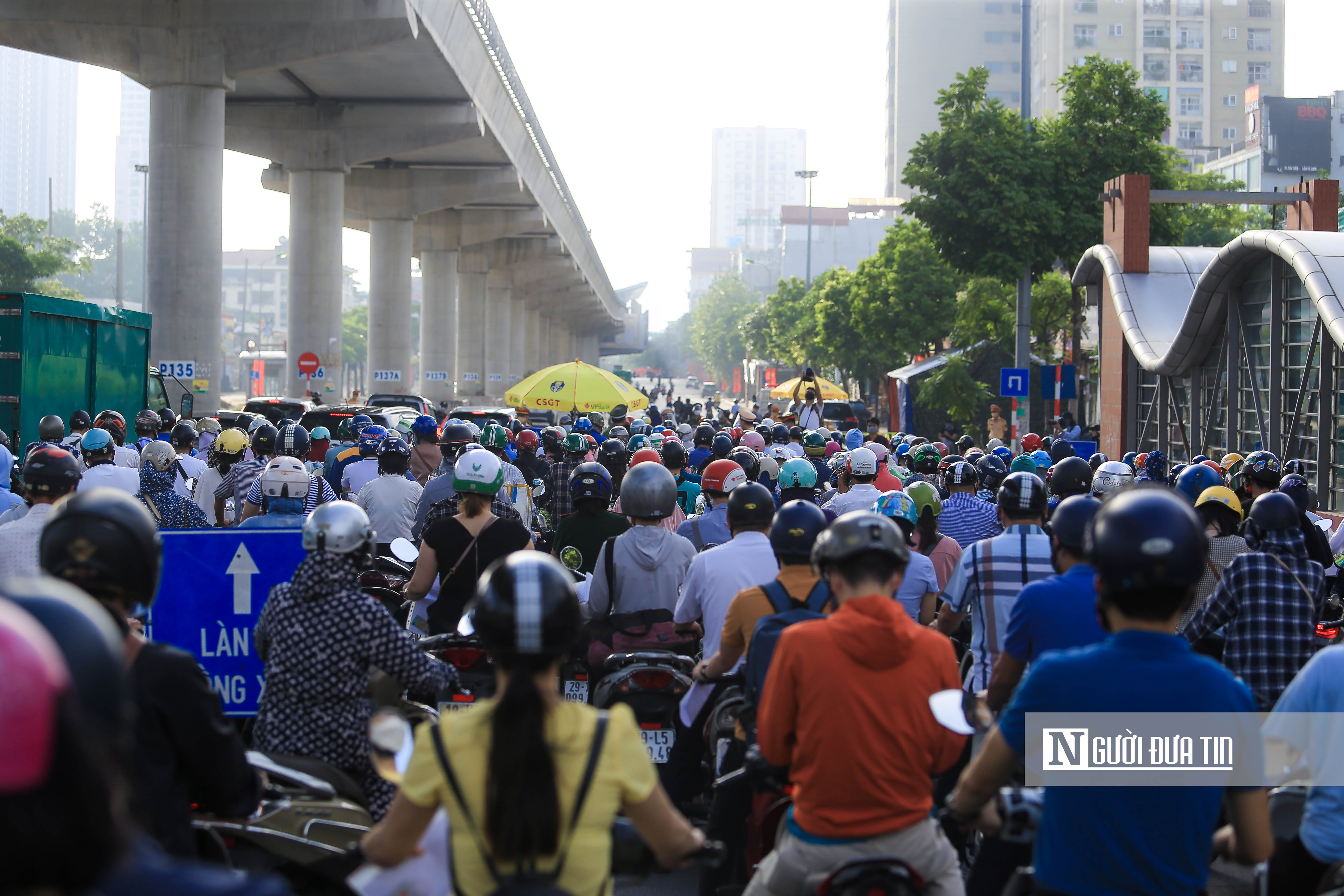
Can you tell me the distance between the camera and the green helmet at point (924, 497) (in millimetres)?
8391

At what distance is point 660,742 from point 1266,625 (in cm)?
276

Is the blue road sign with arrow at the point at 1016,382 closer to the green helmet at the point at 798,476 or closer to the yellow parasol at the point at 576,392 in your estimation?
the yellow parasol at the point at 576,392

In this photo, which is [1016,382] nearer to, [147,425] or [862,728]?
[147,425]

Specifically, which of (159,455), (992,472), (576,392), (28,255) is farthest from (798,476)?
(28,255)

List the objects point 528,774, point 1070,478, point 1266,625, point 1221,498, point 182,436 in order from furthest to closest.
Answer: point 182,436 < point 1070,478 < point 1221,498 < point 1266,625 < point 528,774

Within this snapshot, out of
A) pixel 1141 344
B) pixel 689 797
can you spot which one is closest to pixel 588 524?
pixel 689 797

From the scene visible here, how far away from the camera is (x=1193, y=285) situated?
29156mm

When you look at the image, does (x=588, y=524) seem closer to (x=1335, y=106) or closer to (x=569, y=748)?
(x=569, y=748)

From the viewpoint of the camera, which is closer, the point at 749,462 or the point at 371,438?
the point at 749,462

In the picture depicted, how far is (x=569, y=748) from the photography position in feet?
9.32

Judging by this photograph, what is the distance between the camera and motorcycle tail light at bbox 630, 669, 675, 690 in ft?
21.4

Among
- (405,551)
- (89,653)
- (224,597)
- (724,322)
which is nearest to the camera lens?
(89,653)

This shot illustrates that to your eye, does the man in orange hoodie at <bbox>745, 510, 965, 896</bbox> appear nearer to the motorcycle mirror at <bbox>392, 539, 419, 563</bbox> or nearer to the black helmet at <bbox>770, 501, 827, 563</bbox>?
the black helmet at <bbox>770, 501, 827, 563</bbox>

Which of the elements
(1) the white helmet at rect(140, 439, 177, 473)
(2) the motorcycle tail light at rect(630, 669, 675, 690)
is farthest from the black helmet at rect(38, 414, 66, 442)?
(2) the motorcycle tail light at rect(630, 669, 675, 690)
